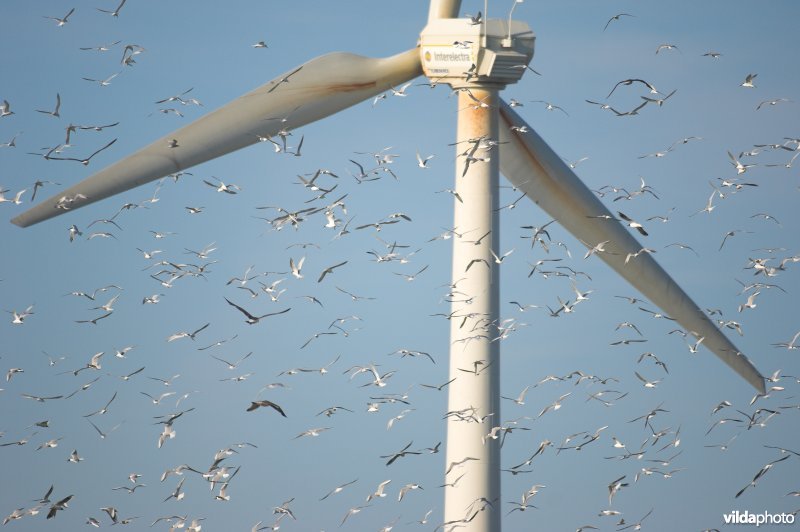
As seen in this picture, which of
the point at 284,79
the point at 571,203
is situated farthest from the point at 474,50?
the point at 571,203

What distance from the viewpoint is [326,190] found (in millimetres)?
26766

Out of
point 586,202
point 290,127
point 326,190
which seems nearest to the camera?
point 326,190

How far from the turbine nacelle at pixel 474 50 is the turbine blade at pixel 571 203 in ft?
4.29

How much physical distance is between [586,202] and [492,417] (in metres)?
5.45

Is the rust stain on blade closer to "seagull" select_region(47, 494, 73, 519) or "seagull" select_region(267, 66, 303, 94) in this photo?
"seagull" select_region(267, 66, 303, 94)

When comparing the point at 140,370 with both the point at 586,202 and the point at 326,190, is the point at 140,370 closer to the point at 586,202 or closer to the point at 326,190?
the point at 326,190

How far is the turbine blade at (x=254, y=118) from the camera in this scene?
30109 millimetres

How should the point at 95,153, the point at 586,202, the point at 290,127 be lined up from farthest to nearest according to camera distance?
the point at 586,202
the point at 290,127
the point at 95,153

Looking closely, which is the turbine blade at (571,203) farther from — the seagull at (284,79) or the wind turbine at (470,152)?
the seagull at (284,79)

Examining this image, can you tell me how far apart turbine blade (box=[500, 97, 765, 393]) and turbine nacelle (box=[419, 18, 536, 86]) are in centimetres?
131

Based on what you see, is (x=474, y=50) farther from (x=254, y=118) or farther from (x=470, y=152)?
(x=254, y=118)

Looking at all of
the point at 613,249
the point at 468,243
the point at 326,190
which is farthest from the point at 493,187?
the point at 326,190

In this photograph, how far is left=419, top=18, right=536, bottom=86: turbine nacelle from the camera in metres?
32.6

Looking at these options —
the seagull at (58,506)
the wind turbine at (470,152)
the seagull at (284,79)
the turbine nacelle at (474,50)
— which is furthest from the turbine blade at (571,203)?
the seagull at (58,506)
